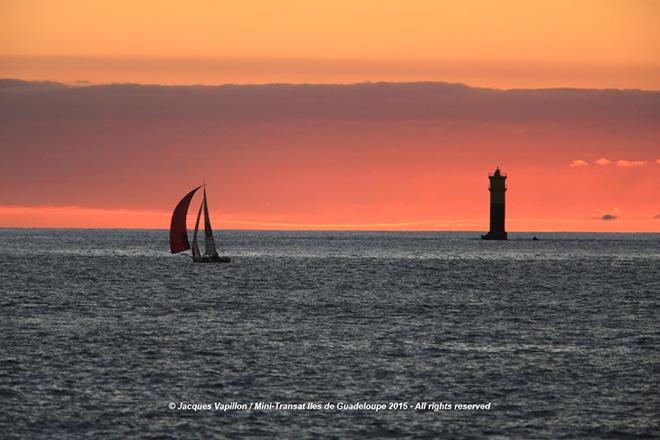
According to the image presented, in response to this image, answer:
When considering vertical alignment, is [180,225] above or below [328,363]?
above

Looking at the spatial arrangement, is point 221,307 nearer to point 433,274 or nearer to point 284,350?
point 284,350

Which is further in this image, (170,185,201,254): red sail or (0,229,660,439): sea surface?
(170,185,201,254): red sail

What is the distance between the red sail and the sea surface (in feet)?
71.8

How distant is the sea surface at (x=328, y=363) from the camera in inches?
1344

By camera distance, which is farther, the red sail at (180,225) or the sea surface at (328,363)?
the red sail at (180,225)

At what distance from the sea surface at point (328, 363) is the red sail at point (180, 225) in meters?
21.9

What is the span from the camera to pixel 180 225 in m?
112

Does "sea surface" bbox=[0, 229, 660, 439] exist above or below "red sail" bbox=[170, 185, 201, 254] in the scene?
below

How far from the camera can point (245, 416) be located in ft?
114

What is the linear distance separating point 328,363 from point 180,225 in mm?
68667

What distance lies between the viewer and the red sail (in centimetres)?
10837

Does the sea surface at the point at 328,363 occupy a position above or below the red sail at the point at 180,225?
below

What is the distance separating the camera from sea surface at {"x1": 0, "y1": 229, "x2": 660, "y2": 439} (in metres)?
34.1

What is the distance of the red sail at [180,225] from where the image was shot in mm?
108369
